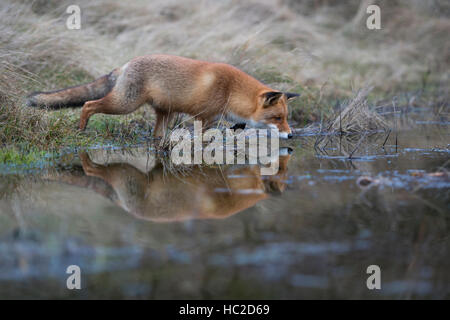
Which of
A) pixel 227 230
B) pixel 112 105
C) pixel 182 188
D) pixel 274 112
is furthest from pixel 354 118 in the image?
pixel 227 230

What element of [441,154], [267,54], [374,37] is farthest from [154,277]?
[374,37]

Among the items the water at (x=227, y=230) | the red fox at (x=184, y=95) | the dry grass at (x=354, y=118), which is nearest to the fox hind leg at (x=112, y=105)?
the red fox at (x=184, y=95)

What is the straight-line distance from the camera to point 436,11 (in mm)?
17000

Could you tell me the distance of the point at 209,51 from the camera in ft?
35.1

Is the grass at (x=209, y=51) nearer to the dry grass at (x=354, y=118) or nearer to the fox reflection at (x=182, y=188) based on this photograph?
the dry grass at (x=354, y=118)

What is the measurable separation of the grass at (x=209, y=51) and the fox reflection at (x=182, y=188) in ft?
3.96

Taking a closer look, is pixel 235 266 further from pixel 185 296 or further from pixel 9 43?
pixel 9 43

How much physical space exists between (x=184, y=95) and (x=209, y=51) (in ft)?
13.5

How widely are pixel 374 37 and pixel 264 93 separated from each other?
10890 mm

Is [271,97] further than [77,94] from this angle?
No

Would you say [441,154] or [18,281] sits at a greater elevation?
[441,154]

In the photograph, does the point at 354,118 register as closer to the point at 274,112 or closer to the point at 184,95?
the point at 274,112

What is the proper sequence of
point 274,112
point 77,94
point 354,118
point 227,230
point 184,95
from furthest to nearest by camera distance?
point 354,118
point 77,94
point 274,112
point 184,95
point 227,230

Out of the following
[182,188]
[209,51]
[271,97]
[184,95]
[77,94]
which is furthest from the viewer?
[209,51]
